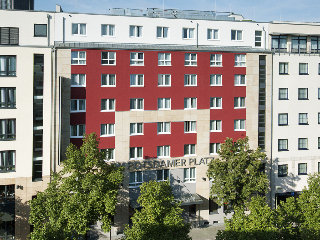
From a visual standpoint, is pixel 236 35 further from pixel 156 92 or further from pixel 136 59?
pixel 136 59

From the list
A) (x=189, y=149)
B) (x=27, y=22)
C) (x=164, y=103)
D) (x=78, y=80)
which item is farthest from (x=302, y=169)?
(x=27, y=22)

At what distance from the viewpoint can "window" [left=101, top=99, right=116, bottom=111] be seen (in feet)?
153

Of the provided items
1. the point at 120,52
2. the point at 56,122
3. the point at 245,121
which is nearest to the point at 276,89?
the point at 245,121

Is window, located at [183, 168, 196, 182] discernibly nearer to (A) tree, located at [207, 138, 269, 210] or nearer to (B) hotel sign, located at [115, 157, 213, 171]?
(B) hotel sign, located at [115, 157, 213, 171]

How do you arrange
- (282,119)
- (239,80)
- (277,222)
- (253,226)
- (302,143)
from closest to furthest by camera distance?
1. (253,226)
2. (277,222)
3. (239,80)
4. (282,119)
5. (302,143)

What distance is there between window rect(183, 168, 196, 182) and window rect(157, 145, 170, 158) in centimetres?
362

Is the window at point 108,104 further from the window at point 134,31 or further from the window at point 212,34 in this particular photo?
the window at point 212,34

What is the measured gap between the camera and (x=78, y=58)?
45.2m

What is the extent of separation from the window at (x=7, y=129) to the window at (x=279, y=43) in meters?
38.4

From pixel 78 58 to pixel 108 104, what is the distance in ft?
23.1

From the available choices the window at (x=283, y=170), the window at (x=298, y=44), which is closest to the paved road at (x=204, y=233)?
the window at (x=283, y=170)

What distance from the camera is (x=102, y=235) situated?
4688 centimetres

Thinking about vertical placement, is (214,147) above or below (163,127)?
below

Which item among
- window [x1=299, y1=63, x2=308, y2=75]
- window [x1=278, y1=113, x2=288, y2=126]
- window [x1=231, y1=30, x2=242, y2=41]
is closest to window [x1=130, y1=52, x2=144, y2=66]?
window [x1=231, y1=30, x2=242, y2=41]
